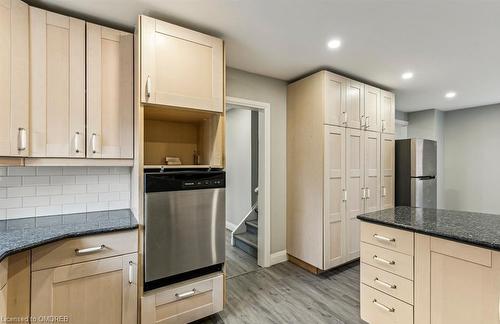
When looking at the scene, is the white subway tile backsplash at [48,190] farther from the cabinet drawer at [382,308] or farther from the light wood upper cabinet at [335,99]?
the light wood upper cabinet at [335,99]

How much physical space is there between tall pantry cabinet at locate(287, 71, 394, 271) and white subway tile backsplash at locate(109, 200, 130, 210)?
6.37 feet

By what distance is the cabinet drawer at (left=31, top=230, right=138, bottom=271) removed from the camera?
144 centimetres

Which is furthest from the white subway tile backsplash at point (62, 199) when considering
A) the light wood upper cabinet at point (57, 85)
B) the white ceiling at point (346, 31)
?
the white ceiling at point (346, 31)

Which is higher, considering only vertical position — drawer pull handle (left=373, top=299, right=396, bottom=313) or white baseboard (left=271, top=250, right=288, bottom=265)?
drawer pull handle (left=373, top=299, right=396, bottom=313)

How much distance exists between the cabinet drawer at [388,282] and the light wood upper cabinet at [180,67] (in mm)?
1724

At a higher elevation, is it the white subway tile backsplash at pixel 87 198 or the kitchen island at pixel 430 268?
the white subway tile backsplash at pixel 87 198

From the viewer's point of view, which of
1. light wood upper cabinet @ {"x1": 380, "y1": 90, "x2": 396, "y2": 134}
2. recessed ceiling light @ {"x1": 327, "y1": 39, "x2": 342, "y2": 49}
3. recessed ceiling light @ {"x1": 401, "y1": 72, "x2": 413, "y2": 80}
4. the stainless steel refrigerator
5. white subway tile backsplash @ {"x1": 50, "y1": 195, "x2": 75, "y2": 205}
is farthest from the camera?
the stainless steel refrigerator

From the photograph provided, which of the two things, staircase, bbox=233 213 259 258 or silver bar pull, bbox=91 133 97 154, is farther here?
staircase, bbox=233 213 259 258

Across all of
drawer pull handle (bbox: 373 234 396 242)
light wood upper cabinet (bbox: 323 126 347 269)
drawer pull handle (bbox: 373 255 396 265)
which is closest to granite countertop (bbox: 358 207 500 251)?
drawer pull handle (bbox: 373 234 396 242)

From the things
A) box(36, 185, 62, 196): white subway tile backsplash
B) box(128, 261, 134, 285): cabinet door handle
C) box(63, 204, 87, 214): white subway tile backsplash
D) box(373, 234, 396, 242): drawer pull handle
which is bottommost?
box(128, 261, 134, 285): cabinet door handle

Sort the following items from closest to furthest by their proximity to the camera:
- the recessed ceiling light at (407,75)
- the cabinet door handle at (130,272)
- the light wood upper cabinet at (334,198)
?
the cabinet door handle at (130,272), the light wood upper cabinet at (334,198), the recessed ceiling light at (407,75)

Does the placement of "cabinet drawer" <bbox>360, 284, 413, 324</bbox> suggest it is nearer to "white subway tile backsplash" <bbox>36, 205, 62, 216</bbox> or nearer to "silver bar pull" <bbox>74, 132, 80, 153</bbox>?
"silver bar pull" <bbox>74, 132, 80, 153</bbox>

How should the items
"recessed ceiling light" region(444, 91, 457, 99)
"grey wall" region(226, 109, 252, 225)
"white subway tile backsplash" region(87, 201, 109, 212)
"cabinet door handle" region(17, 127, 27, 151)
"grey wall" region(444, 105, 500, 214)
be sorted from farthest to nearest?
"grey wall" region(226, 109, 252, 225) < "grey wall" region(444, 105, 500, 214) < "recessed ceiling light" region(444, 91, 457, 99) < "white subway tile backsplash" region(87, 201, 109, 212) < "cabinet door handle" region(17, 127, 27, 151)

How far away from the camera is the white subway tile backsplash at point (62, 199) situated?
193cm
